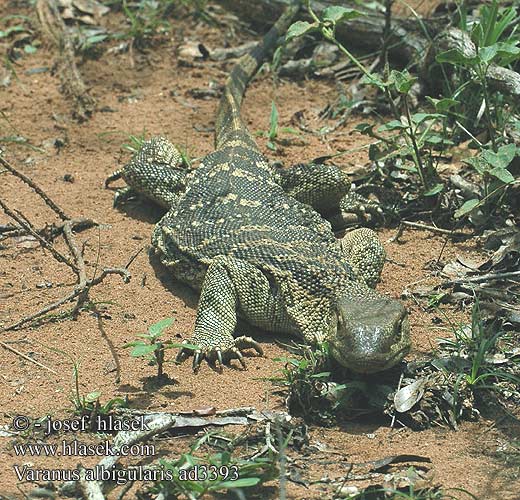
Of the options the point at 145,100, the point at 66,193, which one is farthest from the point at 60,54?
the point at 66,193

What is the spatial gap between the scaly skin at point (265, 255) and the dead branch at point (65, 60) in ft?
5.97

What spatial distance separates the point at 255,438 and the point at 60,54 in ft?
25.3

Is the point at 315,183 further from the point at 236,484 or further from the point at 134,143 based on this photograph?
the point at 236,484

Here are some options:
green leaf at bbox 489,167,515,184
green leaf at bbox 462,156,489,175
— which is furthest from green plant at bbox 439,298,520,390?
green leaf at bbox 462,156,489,175

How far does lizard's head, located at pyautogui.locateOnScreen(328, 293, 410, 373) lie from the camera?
253 inches

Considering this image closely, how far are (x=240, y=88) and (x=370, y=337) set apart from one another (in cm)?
573

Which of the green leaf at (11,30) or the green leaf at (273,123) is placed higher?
the green leaf at (11,30)

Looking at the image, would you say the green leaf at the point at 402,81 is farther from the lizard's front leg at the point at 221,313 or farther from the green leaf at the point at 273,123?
the green leaf at the point at 273,123

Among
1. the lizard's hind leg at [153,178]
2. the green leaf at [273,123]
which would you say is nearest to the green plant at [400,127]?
the green leaf at [273,123]

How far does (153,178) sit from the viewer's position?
31.6ft

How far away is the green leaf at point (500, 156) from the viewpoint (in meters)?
8.14

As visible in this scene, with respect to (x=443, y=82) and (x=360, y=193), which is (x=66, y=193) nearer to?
(x=360, y=193)

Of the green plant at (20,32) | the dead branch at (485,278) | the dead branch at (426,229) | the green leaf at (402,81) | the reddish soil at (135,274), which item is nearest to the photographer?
the reddish soil at (135,274)

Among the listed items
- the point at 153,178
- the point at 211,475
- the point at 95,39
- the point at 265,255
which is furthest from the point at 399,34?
the point at 211,475
